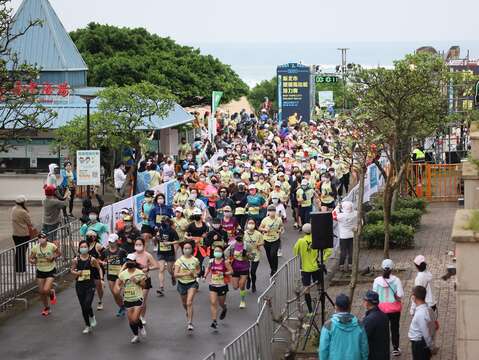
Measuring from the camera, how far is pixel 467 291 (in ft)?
39.8

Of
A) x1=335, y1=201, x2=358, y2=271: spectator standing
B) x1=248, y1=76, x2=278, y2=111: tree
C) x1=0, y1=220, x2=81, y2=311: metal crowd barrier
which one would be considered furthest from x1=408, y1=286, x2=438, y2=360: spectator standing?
x1=248, y1=76, x2=278, y2=111: tree

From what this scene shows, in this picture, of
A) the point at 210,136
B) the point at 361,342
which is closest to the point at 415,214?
the point at 361,342

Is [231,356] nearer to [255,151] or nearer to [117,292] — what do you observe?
[117,292]

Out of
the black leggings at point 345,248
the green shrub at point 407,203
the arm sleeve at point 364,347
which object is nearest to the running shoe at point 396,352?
the arm sleeve at point 364,347

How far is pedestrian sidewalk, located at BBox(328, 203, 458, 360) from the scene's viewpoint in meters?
16.8

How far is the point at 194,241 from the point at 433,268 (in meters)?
5.29

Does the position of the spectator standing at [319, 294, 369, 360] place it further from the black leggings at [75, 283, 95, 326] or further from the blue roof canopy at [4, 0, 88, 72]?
the blue roof canopy at [4, 0, 88, 72]

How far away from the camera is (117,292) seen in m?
18.6

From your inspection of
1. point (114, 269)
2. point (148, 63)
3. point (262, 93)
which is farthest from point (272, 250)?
point (262, 93)

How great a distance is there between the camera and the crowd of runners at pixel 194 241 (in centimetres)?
1812

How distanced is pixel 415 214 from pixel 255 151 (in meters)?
14.6

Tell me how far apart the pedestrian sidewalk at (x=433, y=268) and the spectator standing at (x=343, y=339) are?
146 inches

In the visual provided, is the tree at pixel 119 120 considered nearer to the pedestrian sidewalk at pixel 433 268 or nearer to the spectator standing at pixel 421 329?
Result: the pedestrian sidewalk at pixel 433 268

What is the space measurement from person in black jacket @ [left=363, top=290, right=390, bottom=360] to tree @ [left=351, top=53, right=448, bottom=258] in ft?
29.4
